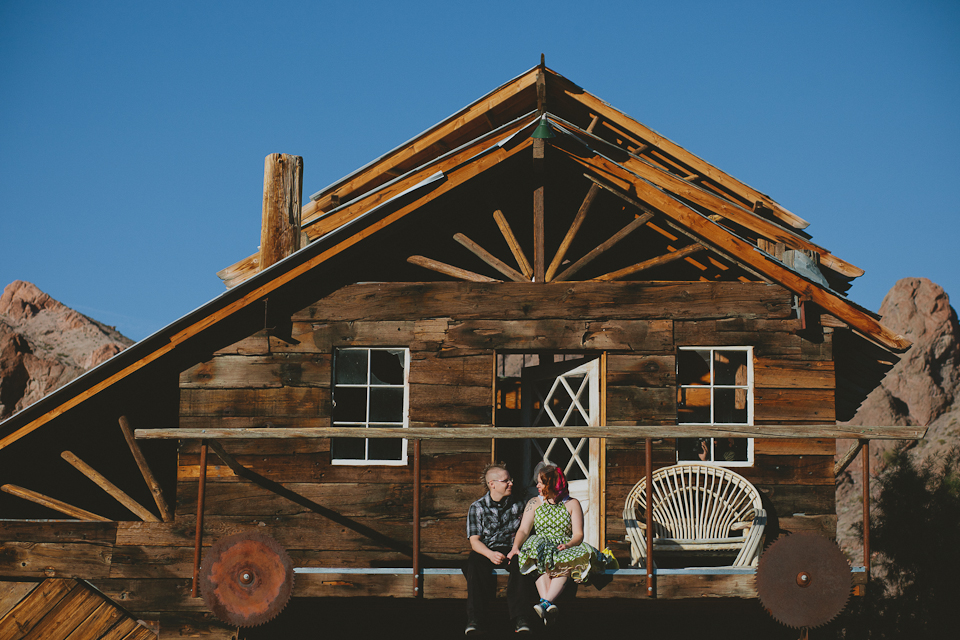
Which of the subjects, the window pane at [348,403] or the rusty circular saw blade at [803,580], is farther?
the window pane at [348,403]

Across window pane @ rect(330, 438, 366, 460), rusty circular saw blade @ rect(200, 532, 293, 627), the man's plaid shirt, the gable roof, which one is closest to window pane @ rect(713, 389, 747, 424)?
the gable roof

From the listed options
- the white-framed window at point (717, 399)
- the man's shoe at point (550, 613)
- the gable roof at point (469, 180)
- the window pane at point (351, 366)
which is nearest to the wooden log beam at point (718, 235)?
the gable roof at point (469, 180)

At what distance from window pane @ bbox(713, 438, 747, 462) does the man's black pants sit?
3780mm

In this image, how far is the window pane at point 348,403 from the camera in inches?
378

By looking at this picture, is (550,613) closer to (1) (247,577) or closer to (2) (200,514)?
(1) (247,577)

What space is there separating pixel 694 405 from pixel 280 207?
632 centimetres

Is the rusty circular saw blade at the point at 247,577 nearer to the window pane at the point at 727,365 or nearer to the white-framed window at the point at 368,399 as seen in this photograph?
the white-framed window at the point at 368,399

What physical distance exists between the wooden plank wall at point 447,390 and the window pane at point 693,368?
1801 mm

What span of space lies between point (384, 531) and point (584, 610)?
238 centimetres

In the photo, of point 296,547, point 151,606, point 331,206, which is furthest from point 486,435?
point 331,206

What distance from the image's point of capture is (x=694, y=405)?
12.0 metres

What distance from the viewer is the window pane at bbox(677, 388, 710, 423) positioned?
1162 centimetres

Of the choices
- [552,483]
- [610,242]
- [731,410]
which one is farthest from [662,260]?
[552,483]

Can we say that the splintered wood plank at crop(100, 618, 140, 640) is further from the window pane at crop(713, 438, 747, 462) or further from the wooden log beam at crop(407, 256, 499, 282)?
the window pane at crop(713, 438, 747, 462)
